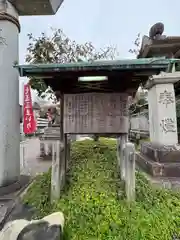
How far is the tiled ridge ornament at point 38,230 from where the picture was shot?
2.37 metres

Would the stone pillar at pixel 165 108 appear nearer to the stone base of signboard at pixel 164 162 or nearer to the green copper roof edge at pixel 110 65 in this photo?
the stone base of signboard at pixel 164 162

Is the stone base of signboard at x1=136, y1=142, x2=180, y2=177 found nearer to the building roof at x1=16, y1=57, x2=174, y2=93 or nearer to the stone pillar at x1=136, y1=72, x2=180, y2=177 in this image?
the stone pillar at x1=136, y1=72, x2=180, y2=177

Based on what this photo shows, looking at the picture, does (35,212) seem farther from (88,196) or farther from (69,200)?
(88,196)

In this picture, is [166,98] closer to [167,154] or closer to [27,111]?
[167,154]

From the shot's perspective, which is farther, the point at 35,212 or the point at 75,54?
the point at 75,54

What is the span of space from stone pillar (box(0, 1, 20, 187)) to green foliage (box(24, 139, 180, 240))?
989mm

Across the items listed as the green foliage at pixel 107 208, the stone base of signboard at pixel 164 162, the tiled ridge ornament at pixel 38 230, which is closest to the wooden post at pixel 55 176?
the green foliage at pixel 107 208

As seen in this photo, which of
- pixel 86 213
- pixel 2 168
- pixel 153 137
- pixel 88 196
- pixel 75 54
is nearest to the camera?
pixel 86 213

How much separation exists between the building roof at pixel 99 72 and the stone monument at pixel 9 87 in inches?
55.2

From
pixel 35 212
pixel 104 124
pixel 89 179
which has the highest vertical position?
pixel 104 124

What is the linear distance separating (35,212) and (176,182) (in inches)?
124

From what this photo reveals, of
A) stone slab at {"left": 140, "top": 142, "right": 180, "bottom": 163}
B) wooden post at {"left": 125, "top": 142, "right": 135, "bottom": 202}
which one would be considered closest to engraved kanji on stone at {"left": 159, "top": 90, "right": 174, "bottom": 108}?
stone slab at {"left": 140, "top": 142, "right": 180, "bottom": 163}

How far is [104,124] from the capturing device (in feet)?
11.2

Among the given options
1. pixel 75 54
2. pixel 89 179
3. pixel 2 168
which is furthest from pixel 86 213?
pixel 75 54
